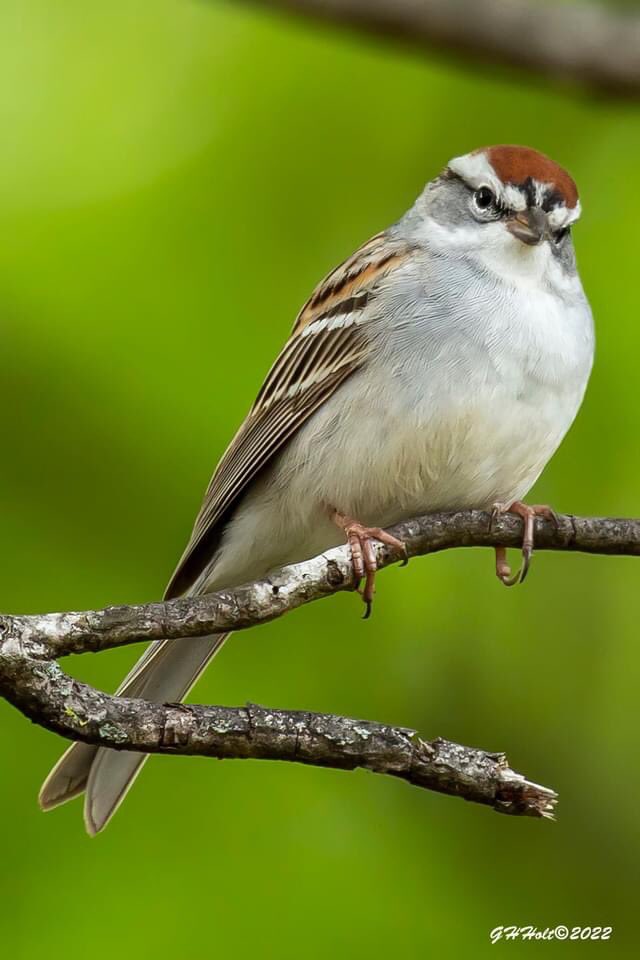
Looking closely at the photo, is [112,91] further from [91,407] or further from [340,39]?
[91,407]

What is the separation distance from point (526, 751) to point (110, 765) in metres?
1.71

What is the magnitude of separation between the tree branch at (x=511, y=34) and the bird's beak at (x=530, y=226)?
72cm

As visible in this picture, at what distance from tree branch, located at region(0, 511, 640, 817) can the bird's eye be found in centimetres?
192

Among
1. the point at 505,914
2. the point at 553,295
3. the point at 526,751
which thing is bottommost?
the point at 505,914

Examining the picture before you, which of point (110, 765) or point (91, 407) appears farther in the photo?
point (91, 407)

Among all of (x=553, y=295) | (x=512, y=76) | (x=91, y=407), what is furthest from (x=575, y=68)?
(x=91, y=407)

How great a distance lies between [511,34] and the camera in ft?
15.1

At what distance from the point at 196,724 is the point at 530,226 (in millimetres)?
2063

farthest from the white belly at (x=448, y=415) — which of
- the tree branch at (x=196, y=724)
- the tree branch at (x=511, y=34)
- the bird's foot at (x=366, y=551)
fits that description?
the tree branch at (x=196, y=724)

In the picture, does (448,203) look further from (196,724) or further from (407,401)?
(196,724)

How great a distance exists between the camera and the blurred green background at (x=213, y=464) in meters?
4.18

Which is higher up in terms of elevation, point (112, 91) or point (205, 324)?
point (112, 91)

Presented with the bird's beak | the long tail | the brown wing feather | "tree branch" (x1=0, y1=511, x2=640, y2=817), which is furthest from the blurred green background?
"tree branch" (x1=0, y1=511, x2=640, y2=817)

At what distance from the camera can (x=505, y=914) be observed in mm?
4391
